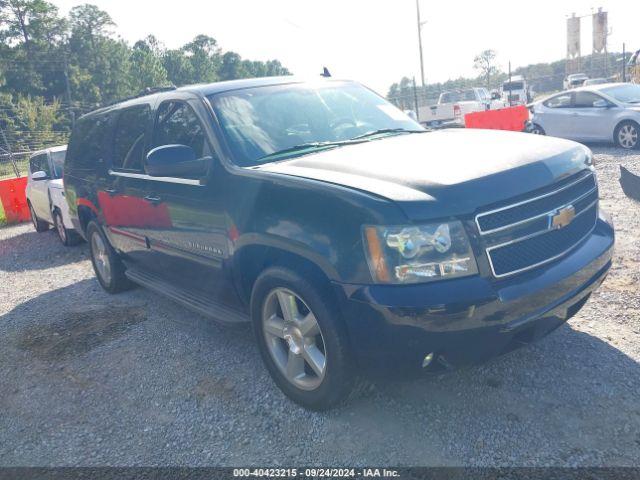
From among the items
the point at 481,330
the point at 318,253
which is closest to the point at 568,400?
the point at 481,330

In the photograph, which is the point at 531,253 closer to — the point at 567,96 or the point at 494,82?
the point at 567,96

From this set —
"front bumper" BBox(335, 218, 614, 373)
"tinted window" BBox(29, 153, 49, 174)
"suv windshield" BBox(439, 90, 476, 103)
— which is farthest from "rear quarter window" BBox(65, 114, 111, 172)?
"suv windshield" BBox(439, 90, 476, 103)

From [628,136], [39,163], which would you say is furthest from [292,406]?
[628,136]

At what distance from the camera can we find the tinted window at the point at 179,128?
12.7 ft

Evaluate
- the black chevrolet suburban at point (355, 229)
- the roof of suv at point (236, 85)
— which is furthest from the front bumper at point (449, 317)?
the roof of suv at point (236, 85)

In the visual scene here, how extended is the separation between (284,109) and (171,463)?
2.42 meters

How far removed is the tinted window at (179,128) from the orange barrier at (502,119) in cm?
1261

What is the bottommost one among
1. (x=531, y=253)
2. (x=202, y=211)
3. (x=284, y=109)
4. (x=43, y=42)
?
(x=531, y=253)

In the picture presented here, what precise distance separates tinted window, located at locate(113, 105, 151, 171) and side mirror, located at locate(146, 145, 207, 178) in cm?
101

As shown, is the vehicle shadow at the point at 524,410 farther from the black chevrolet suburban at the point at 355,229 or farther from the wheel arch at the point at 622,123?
the wheel arch at the point at 622,123

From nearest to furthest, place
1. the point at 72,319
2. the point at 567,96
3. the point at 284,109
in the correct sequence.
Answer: the point at 284,109 → the point at 72,319 → the point at 567,96

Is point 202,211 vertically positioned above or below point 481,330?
above

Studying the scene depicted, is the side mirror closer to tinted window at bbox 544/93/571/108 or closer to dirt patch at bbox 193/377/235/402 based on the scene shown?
dirt patch at bbox 193/377/235/402

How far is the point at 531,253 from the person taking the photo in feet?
9.36
